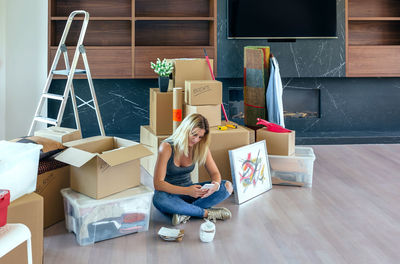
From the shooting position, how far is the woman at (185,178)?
259cm

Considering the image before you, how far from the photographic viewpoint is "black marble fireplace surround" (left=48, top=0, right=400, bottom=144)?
4773mm

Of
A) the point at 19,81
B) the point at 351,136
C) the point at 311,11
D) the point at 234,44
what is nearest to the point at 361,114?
the point at 351,136

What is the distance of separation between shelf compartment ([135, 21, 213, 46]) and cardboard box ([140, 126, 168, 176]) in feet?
4.58

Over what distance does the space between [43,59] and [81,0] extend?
75 cm

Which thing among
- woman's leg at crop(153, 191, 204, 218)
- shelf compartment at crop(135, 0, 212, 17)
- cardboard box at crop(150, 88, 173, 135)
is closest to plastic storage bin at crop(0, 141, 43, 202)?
woman's leg at crop(153, 191, 204, 218)

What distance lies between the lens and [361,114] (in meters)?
5.28

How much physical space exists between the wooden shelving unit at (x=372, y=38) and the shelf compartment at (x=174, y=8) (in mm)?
1533

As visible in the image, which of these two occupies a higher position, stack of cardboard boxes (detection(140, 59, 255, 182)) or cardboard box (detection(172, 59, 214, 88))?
cardboard box (detection(172, 59, 214, 88))

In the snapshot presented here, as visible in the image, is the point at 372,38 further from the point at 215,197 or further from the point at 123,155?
the point at 123,155

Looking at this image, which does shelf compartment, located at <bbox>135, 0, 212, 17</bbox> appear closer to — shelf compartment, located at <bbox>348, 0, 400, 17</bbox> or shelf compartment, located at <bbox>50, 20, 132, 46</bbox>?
shelf compartment, located at <bbox>50, 20, 132, 46</bbox>

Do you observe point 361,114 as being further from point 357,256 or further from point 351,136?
point 357,256

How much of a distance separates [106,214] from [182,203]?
471 mm

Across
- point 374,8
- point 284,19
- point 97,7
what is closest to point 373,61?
point 374,8

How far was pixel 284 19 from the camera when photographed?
4789 millimetres
